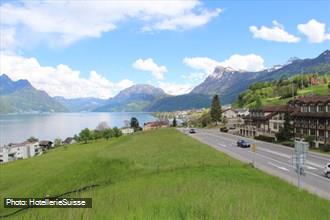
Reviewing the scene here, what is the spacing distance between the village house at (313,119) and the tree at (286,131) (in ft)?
3.35

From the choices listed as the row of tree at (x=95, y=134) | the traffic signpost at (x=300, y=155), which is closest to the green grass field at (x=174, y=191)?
the traffic signpost at (x=300, y=155)

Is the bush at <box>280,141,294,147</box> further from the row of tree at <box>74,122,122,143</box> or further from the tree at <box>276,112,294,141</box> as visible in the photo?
the row of tree at <box>74,122,122,143</box>

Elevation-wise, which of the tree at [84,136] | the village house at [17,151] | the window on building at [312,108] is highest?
the window on building at [312,108]

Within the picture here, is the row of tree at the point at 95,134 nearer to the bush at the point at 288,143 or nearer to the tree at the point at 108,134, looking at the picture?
the tree at the point at 108,134

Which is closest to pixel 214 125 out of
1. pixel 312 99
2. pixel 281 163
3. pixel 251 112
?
pixel 251 112

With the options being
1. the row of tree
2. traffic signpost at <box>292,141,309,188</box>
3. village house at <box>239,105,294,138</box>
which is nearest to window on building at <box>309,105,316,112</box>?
village house at <box>239,105,294,138</box>

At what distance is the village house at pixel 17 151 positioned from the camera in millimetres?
130250

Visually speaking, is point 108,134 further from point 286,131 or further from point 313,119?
point 313,119

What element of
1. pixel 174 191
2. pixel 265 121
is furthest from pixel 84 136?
pixel 174 191

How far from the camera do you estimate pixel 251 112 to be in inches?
4063

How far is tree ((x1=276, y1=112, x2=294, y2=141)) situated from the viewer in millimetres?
73125

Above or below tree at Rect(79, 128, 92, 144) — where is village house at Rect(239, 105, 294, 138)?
above

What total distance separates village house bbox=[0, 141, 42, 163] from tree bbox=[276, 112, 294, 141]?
97.7 metres

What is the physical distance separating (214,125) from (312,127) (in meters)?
84.9
